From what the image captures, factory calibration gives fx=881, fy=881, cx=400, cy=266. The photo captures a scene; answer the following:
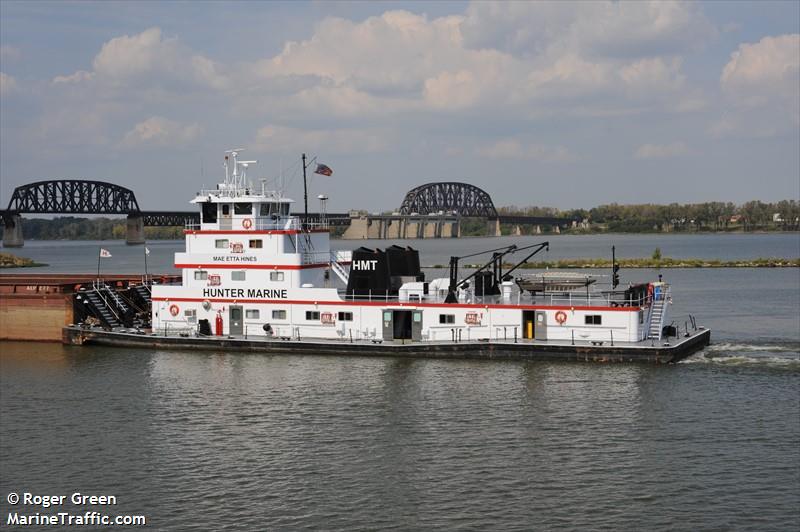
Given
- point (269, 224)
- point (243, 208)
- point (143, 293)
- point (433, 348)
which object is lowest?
point (433, 348)

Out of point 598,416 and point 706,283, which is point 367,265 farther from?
point 706,283

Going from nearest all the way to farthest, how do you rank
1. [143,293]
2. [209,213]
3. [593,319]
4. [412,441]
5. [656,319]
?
[412,441], [593,319], [656,319], [209,213], [143,293]

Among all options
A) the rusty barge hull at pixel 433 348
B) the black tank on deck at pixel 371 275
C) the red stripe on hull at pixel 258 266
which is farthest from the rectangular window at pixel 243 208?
the rusty barge hull at pixel 433 348

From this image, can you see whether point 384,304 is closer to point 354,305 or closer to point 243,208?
point 354,305

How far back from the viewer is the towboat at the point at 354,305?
36781 mm

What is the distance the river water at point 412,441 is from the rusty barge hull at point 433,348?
528mm

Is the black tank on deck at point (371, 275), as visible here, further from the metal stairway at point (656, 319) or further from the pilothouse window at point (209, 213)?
the metal stairway at point (656, 319)

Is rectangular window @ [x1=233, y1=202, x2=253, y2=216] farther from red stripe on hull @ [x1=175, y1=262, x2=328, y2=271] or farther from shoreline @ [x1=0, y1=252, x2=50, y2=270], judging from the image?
shoreline @ [x1=0, y1=252, x2=50, y2=270]

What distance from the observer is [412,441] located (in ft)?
85.4

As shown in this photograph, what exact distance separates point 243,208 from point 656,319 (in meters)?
19.5

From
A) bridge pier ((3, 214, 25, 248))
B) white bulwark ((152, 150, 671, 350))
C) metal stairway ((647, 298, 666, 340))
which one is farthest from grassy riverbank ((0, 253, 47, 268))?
metal stairway ((647, 298, 666, 340))

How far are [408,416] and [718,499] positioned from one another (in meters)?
10.5

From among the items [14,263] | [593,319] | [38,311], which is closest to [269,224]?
[38,311]

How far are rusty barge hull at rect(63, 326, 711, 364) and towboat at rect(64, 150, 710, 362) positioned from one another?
48 mm
